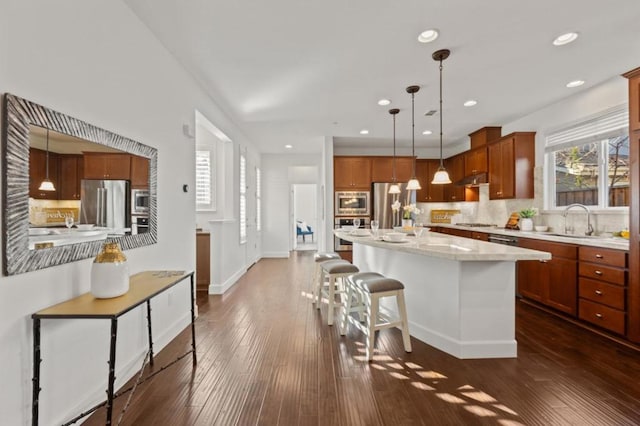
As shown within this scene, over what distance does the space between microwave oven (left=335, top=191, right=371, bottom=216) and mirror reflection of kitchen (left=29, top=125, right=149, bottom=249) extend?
4345mm

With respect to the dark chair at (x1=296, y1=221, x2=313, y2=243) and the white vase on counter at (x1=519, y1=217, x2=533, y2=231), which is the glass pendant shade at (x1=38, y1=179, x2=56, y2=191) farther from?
the dark chair at (x1=296, y1=221, x2=313, y2=243)

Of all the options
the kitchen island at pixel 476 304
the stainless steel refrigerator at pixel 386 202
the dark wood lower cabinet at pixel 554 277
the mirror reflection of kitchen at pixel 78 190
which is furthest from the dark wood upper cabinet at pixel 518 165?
the mirror reflection of kitchen at pixel 78 190

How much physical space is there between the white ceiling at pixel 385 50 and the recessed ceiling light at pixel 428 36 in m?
0.05

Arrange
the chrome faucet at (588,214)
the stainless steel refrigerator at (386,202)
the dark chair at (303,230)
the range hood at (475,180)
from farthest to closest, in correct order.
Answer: the dark chair at (303,230), the stainless steel refrigerator at (386,202), the range hood at (475,180), the chrome faucet at (588,214)

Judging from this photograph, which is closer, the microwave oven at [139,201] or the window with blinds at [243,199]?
the microwave oven at [139,201]

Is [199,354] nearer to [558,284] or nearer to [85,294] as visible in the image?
[85,294]

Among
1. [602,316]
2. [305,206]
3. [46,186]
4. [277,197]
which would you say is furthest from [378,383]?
[305,206]

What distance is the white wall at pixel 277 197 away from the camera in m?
7.98

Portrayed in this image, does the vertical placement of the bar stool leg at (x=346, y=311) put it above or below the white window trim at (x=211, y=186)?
below

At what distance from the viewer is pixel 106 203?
202 cm

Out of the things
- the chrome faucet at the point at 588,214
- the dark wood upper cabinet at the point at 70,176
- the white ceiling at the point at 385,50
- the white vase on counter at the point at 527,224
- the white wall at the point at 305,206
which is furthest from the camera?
the white wall at the point at 305,206

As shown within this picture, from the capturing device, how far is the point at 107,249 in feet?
5.88

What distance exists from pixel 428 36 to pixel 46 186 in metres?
2.87

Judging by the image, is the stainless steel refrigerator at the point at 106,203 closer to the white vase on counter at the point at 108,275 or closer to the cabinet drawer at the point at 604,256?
the white vase on counter at the point at 108,275
